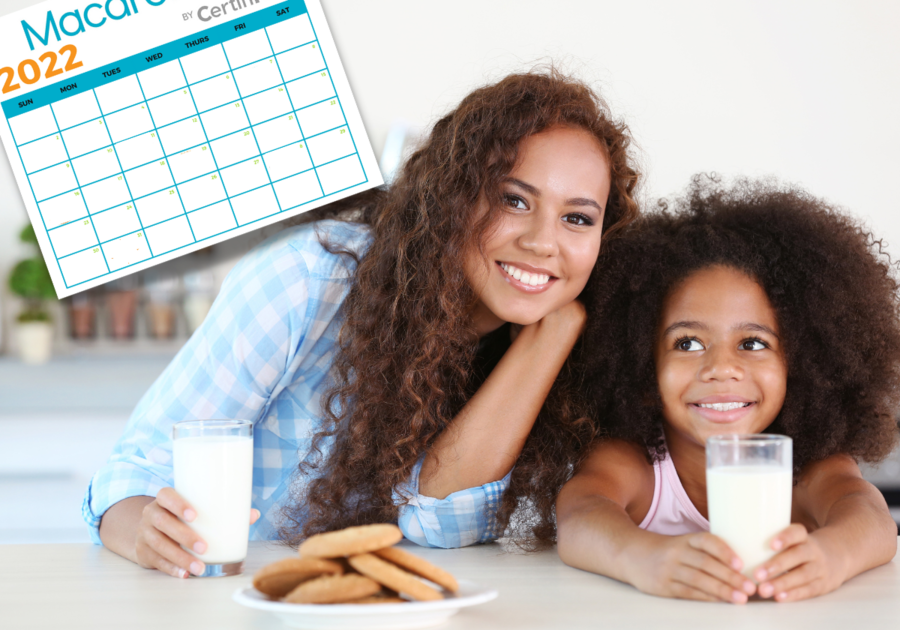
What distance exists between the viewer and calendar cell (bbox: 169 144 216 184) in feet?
5.83

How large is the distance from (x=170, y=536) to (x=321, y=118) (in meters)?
1.06

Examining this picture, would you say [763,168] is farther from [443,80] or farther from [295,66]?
[295,66]

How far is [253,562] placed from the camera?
100 cm

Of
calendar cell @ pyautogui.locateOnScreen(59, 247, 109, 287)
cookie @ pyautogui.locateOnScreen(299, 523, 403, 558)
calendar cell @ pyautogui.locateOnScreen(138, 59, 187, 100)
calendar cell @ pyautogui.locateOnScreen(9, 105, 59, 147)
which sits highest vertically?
calendar cell @ pyautogui.locateOnScreen(138, 59, 187, 100)

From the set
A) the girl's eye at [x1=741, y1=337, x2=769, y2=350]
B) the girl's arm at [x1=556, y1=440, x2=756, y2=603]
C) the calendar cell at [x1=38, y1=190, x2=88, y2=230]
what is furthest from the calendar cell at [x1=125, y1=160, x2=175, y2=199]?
the girl's eye at [x1=741, y1=337, x2=769, y2=350]

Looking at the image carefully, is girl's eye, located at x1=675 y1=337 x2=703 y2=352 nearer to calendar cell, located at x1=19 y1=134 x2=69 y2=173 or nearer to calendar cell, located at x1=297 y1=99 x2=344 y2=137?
calendar cell, located at x1=297 y1=99 x2=344 y2=137

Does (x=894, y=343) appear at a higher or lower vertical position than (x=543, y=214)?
lower

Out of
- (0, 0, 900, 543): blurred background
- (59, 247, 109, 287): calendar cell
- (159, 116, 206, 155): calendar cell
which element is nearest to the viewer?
(59, 247, 109, 287): calendar cell

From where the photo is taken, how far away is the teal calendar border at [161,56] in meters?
1.73

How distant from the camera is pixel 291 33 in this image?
180 centimetres

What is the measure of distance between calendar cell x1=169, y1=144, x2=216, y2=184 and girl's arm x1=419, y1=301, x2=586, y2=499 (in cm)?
87

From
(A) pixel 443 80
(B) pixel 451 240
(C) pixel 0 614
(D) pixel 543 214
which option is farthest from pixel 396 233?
(A) pixel 443 80

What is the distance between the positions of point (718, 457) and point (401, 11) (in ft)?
7.12

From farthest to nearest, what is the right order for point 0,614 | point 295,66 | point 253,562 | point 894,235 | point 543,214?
point 894,235 → point 295,66 → point 543,214 → point 253,562 → point 0,614
